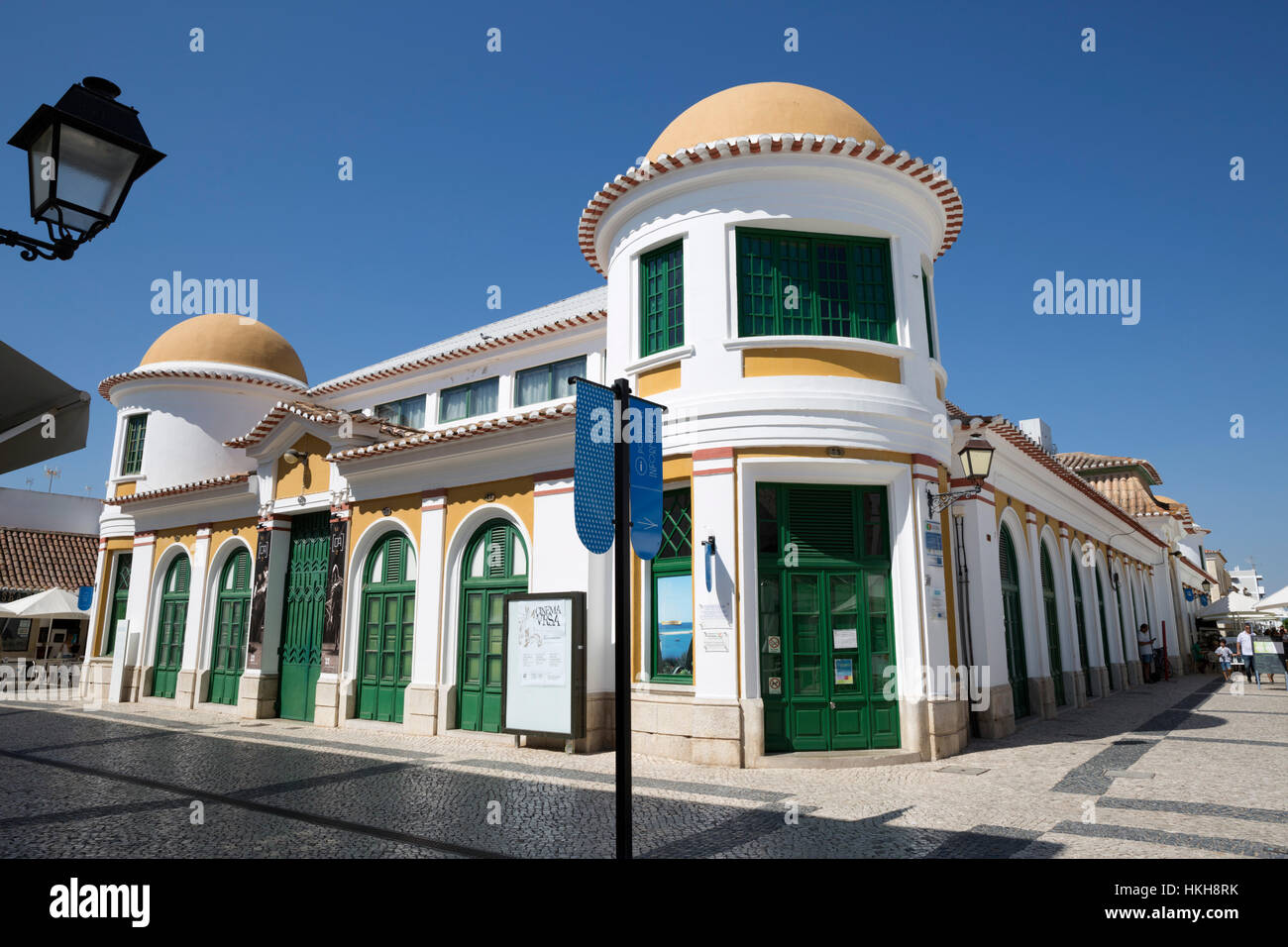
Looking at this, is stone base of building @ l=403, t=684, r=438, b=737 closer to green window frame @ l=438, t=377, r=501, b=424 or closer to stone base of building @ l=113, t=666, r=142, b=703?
green window frame @ l=438, t=377, r=501, b=424

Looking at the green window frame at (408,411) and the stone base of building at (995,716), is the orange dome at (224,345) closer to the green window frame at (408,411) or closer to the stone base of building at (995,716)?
the green window frame at (408,411)

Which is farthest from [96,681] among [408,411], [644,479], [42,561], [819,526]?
[644,479]

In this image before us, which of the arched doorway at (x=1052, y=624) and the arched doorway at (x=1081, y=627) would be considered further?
the arched doorway at (x=1081, y=627)

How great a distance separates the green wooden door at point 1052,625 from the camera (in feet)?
53.2

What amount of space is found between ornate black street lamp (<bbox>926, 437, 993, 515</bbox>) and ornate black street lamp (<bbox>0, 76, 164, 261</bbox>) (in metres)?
9.82

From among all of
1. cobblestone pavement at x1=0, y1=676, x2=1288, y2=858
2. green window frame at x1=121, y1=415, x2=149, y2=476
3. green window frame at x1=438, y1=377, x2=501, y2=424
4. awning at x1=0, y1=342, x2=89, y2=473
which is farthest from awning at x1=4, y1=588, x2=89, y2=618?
awning at x1=0, y1=342, x2=89, y2=473

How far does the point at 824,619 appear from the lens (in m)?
10.5

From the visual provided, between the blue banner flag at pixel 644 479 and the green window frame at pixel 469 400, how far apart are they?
521 inches

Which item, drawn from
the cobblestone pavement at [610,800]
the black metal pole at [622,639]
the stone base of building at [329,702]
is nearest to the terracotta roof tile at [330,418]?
the stone base of building at [329,702]

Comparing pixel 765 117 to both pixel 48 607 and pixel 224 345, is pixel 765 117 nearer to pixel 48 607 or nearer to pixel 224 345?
pixel 224 345
